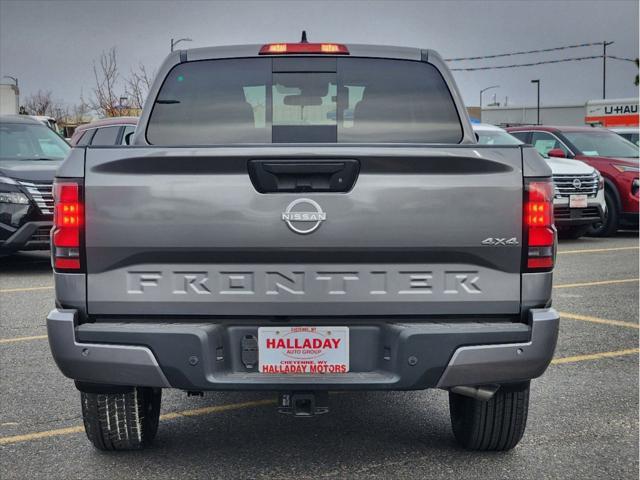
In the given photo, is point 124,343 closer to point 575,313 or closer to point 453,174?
point 453,174

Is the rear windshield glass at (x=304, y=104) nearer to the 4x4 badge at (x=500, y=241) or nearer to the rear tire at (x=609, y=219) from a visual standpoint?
the 4x4 badge at (x=500, y=241)

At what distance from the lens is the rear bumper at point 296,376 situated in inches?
146

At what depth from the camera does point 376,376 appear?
12.2 feet

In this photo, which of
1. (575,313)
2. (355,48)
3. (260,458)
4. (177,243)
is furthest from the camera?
(575,313)

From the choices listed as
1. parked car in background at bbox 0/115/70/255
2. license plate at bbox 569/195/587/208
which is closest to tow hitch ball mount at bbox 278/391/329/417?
parked car in background at bbox 0/115/70/255

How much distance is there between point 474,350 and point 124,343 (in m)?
1.36

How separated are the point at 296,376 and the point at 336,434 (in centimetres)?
114

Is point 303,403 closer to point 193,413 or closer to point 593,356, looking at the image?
point 193,413

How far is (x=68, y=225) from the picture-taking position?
3.75 meters

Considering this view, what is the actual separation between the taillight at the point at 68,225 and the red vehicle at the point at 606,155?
1195 cm

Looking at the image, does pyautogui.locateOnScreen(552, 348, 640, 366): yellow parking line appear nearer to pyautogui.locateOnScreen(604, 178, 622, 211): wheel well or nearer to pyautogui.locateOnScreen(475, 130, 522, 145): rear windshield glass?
pyautogui.locateOnScreen(475, 130, 522, 145): rear windshield glass

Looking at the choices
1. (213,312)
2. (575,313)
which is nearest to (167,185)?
(213,312)

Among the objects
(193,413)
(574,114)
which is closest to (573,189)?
(193,413)

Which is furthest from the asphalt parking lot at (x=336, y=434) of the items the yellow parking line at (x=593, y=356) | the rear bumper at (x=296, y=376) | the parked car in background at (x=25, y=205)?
the parked car in background at (x=25, y=205)
